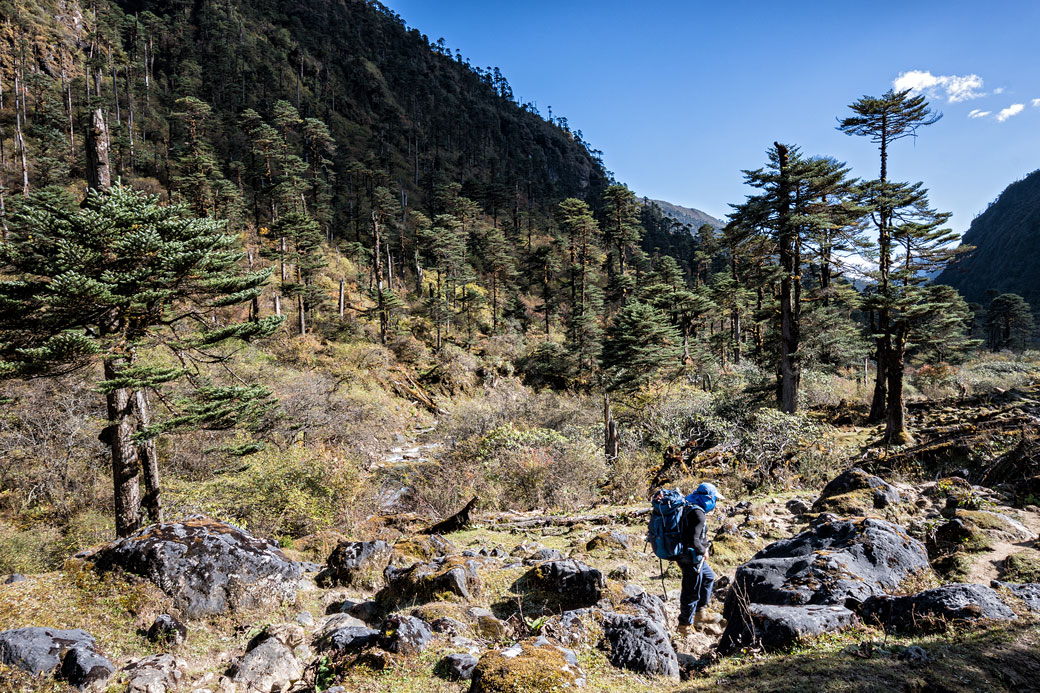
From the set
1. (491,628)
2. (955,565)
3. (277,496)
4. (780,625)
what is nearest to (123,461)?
(277,496)

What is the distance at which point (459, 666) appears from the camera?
3.79 m

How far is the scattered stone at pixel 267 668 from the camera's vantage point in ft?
12.8

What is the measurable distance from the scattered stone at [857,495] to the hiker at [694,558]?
3.72 metres

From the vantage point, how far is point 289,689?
3916mm

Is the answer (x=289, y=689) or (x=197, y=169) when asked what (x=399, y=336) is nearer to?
(x=197, y=169)

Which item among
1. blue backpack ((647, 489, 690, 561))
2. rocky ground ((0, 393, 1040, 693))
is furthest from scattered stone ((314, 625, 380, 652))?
blue backpack ((647, 489, 690, 561))

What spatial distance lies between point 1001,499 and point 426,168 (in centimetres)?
7323

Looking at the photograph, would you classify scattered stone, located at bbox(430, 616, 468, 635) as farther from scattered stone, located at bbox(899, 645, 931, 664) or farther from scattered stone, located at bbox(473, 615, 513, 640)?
scattered stone, located at bbox(899, 645, 931, 664)

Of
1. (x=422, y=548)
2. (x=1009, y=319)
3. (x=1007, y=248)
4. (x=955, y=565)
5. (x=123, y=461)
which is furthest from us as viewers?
(x=1007, y=248)

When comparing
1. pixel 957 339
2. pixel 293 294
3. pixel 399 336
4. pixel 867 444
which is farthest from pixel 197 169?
pixel 957 339

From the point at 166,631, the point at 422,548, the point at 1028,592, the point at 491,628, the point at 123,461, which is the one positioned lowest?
the point at 422,548

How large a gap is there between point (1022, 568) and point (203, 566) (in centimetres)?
904

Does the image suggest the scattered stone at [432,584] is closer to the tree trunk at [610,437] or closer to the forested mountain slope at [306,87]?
the tree trunk at [610,437]

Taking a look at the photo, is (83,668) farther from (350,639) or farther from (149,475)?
(149,475)
